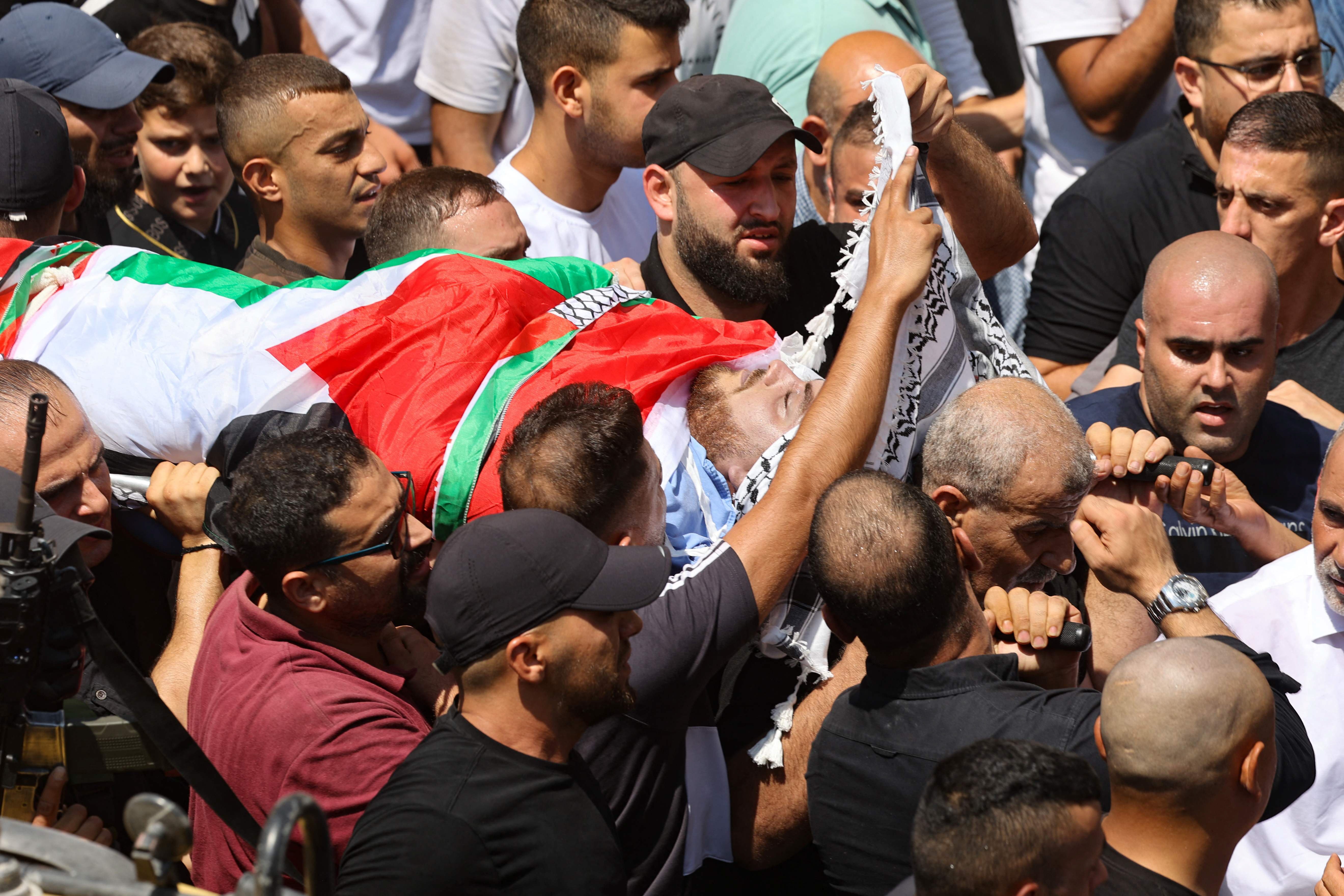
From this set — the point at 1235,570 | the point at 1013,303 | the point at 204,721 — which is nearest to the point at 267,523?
the point at 204,721

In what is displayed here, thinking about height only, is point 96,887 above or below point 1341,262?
above

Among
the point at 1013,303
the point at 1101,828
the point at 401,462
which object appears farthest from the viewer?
the point at 1013,303

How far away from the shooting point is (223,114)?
13.9ft

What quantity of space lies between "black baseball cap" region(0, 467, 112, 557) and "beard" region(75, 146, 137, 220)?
2221 mm

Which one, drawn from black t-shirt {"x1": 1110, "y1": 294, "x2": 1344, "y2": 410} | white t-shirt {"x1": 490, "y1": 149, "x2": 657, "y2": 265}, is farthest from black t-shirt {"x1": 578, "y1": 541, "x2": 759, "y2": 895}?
black t-shirt {"x1": 1110, "y1": 294, "x2": 1344, "y2": 410}

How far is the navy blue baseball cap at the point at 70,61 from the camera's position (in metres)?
4.16

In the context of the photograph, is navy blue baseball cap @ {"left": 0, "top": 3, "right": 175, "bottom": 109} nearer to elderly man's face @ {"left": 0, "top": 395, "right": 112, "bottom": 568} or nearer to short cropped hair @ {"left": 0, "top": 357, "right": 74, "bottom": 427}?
short cropped hair @ {"left": 0, "top": 357, "right": 74, "bottom": 427}

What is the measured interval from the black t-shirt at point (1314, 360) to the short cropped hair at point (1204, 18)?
107 cm

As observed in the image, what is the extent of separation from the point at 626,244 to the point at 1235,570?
7.41ft

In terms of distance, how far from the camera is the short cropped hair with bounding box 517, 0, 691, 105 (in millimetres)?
4367

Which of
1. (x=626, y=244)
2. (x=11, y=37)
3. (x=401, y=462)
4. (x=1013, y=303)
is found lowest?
(x=1013, y=303)

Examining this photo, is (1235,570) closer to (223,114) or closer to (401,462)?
(401,462)

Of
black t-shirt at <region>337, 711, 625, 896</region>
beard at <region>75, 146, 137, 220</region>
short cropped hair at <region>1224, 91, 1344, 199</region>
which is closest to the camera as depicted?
black t-shirt at <region>337, 711, 625, 896</region>

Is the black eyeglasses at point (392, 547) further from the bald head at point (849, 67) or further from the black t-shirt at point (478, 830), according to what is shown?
the bald head at point (849, 67)
